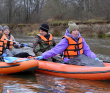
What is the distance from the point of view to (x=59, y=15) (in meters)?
25.1

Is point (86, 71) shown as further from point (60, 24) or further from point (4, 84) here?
point (60, 24)

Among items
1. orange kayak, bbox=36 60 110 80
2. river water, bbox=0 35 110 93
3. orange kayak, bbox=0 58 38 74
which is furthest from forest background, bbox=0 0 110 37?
river water, bbox=0 35 110 93

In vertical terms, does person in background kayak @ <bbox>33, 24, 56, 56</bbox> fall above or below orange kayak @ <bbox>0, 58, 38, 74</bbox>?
above

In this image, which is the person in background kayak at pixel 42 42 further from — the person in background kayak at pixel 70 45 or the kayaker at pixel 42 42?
the person in background kayak at pixel 70 45

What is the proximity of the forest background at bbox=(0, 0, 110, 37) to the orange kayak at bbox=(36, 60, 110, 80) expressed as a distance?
12.0 metres

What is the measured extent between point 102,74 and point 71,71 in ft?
2.29

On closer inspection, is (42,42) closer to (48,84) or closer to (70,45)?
(70,45)

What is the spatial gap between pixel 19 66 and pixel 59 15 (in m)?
21.1

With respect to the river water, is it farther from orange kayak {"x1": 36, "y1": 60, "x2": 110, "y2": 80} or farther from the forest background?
the forest background

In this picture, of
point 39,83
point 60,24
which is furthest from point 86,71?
point 60,24

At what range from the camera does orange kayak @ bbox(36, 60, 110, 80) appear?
3964 mm

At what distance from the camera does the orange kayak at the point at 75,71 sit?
3964 mm

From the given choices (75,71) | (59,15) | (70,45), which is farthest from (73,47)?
(59,15)

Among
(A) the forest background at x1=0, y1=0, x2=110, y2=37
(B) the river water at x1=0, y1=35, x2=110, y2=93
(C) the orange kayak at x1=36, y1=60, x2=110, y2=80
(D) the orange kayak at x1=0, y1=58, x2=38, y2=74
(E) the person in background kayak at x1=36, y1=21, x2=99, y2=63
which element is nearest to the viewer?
(B) the river water at x1=0, y1=35, x2=110, y2=93
